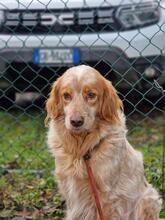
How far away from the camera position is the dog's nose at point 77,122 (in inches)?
179

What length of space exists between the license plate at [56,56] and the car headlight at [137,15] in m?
0.59

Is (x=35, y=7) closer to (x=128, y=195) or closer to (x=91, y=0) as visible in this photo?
(x=91, y=0)

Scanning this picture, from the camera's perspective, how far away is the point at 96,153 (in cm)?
485

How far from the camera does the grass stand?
18.3 ft

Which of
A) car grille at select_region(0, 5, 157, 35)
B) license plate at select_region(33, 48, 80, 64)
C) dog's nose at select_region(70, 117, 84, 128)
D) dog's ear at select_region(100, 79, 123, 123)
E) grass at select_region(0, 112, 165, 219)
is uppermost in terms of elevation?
car grille at select_region(0, 5, 157, 35)

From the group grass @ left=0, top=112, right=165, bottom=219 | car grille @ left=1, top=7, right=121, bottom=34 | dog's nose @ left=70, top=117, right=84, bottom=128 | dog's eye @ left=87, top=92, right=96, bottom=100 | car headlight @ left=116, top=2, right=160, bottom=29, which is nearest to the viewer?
dog's nose @ left=70, top=117, right=84, bottom=128

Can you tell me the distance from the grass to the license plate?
0.57 meters

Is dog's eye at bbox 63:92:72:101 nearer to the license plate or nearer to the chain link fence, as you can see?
the chain link fence

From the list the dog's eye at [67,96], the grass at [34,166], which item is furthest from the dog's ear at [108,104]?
the grass at [34,166]

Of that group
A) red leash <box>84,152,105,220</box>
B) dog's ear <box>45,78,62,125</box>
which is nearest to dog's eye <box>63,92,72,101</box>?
dog's ear <box>45,78,62,125</box>

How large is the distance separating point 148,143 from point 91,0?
147 cm

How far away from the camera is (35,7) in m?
6.92

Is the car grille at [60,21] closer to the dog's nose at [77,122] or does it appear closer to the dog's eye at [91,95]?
the dog's eye at [91,95]

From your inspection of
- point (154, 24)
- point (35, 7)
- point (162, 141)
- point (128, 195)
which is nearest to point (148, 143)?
point (162, 141)
